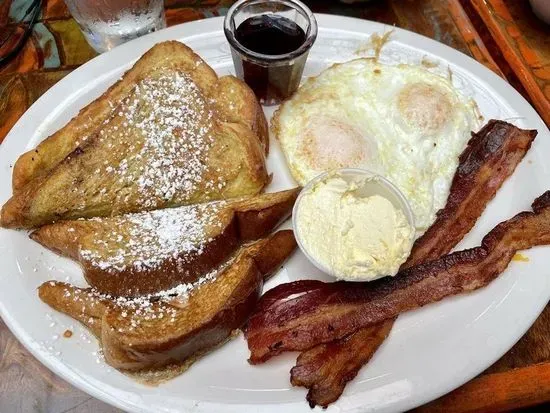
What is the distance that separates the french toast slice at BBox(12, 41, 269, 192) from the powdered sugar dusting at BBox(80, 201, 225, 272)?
1.16 feet

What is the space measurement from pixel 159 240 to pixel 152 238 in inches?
1.1

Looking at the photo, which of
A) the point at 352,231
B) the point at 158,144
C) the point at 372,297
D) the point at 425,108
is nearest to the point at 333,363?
the point at 372,297

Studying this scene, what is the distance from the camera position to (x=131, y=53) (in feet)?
7.88

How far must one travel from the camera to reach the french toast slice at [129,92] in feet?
6.63

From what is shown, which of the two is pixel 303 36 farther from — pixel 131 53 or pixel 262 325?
pixel 262 325

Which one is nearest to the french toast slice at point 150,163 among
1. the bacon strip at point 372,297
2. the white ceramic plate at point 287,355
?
the white ceramic plate at point 287,355

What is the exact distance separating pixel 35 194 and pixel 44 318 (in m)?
0.43

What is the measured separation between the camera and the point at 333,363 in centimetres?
174

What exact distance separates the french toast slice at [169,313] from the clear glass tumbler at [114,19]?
4.16 feet

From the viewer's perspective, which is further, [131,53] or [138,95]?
[131,53]

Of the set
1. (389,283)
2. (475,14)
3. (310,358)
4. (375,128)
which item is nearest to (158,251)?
(310,358)

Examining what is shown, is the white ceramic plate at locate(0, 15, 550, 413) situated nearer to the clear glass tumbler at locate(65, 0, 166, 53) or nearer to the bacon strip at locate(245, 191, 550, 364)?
the bacon strip at locate(245, 191, 550, 364)

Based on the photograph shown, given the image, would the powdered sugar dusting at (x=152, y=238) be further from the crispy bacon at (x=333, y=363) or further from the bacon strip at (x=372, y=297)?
the crispy bacon at (x=333, y=363)

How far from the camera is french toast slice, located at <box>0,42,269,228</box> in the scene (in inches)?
75.8
